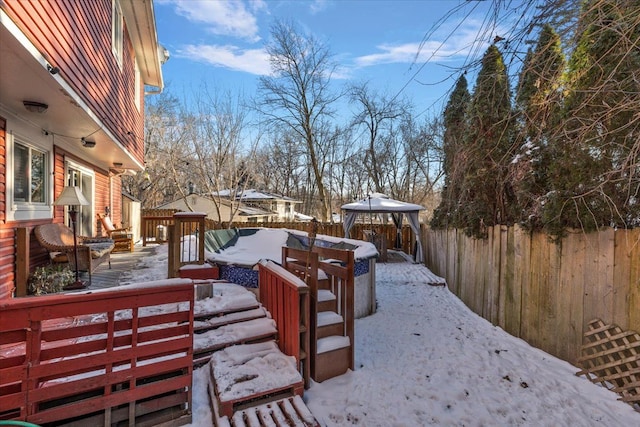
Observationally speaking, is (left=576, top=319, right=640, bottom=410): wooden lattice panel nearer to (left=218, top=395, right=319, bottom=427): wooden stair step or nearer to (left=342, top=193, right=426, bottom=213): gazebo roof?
(left=218, top=395, right=319, bottom=427): wooden stair step

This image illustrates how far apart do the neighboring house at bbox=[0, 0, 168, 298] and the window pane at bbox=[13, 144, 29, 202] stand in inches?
0.5

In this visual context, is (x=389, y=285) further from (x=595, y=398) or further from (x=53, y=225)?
(x=53, y=225)

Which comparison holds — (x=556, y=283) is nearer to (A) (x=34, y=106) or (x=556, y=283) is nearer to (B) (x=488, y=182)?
(B) (x=488, y=182)

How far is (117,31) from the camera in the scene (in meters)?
5.84

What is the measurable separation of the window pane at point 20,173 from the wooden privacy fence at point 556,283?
6.48 m

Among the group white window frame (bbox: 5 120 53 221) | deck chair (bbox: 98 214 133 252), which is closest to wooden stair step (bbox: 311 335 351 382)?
white window frame (bbox: 5 120 53 221)

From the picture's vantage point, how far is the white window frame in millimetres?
3594

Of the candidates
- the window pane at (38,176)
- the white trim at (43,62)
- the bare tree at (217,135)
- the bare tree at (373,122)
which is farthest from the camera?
the bare tree at (373,122)

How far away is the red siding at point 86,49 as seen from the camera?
105 inches

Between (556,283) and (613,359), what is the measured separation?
88 cm

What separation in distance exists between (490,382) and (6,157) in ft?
18.9

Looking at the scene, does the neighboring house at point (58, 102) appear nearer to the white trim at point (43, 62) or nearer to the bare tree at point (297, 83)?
the white trim at point (43, 62)

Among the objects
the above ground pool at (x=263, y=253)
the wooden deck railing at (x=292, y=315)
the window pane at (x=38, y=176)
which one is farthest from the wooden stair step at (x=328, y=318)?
the window pane at (x=38, y=176)

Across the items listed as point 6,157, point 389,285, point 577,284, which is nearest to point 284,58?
point 389,285
